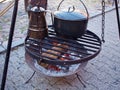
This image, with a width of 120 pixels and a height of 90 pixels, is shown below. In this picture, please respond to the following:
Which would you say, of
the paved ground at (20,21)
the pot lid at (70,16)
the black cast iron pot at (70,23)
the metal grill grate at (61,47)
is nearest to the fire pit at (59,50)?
the metal grill grate at (61,47)

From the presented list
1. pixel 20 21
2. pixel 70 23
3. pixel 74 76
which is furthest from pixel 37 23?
pixel 20 21

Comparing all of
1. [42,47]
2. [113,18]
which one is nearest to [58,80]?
[42,47]

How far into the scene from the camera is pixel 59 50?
5.96ft

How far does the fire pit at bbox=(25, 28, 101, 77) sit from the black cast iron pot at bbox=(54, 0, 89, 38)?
0.12m

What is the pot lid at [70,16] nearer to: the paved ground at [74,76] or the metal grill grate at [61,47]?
the metal grill grate at [61,47]

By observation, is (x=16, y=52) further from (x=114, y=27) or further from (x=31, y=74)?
(x=114, y=27)

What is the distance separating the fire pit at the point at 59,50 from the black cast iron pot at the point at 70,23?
0.39 feet

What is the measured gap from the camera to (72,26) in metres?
1.73

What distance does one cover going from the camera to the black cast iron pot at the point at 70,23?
67.6 inches

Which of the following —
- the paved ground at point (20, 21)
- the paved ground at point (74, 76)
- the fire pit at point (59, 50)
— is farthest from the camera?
the paved ground at point (20, 21)

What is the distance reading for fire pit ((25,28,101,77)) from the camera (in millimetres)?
1690

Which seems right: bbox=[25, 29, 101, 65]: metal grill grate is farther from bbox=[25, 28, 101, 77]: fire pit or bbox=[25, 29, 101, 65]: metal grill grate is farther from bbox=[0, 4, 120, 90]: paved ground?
bbox=[0, 4, 120, 90]: paved ground

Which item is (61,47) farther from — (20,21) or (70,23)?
(20,21)

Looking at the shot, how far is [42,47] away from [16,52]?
949 mm
